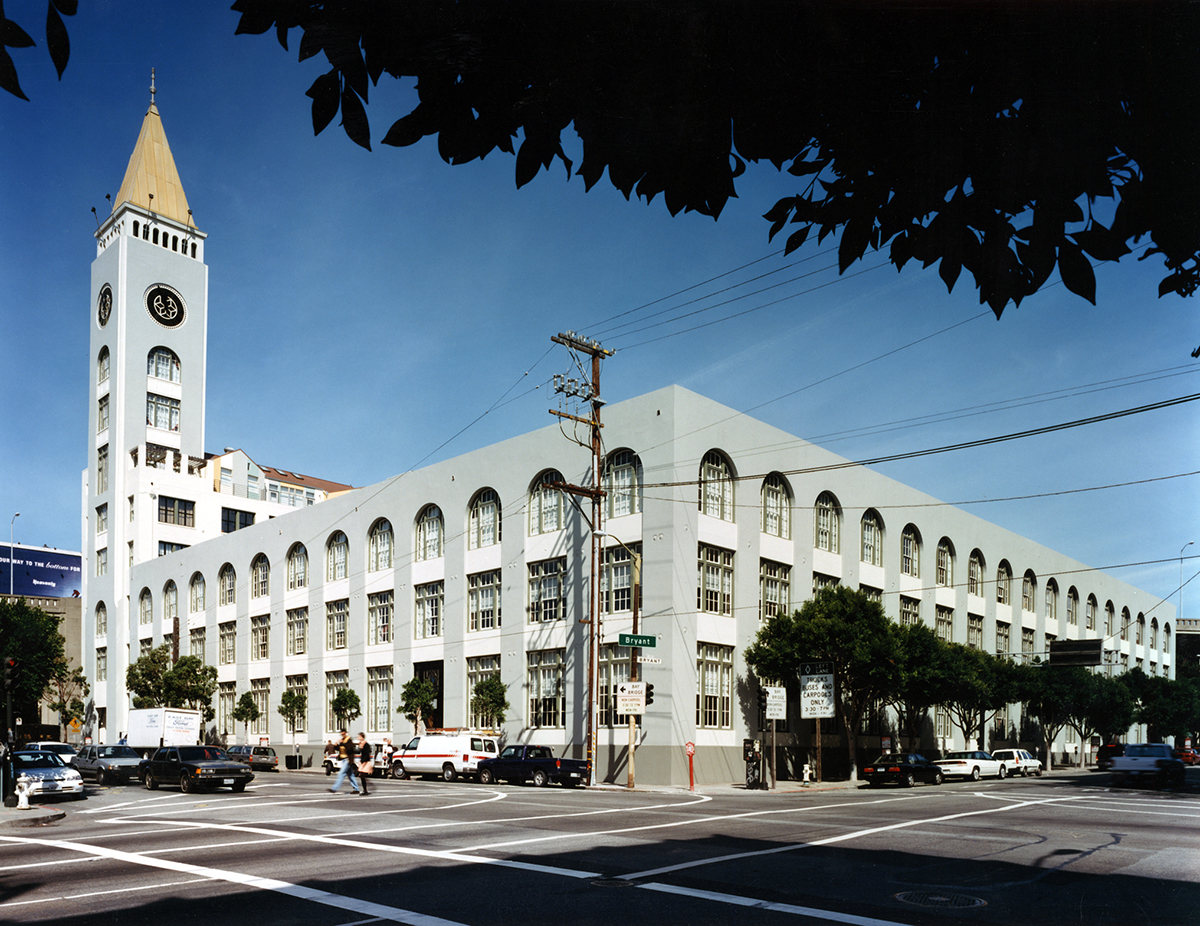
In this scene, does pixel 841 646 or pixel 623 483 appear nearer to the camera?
pixel 841 646

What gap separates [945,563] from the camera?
58.2m

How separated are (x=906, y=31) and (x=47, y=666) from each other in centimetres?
7389

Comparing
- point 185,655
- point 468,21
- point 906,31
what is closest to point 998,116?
point 906,31

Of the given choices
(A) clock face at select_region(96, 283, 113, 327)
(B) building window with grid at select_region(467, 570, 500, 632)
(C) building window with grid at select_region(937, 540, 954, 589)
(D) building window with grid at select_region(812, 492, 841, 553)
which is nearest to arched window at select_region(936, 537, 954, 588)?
(C) building window with grid at select_region(937, 540, 954, 589)

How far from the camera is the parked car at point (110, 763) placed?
37.9 metres

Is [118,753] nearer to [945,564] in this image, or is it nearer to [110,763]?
[110,763]

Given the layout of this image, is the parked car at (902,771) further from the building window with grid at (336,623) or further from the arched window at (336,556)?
the arched window at (336,556)

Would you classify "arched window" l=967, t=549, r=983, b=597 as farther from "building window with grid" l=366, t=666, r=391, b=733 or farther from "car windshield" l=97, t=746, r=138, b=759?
"car windshield" l=97, t=746, r=138, b=759

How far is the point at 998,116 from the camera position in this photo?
17.8 feet

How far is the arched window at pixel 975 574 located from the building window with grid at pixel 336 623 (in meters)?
35.4

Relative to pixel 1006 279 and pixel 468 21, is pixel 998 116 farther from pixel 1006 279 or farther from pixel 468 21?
pixel 468 21

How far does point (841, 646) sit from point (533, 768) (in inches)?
491

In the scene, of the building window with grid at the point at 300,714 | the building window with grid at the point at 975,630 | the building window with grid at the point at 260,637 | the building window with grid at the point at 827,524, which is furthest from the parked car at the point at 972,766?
the building window with grid at the point at 260,637

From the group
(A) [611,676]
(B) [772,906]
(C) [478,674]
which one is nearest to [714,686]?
(A) [611,676]
